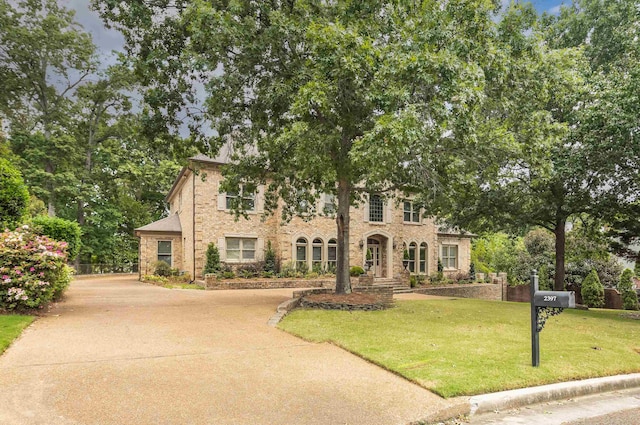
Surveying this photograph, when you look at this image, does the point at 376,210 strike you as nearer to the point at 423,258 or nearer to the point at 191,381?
the point at 423,258

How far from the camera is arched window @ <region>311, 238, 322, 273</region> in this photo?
2239 cm

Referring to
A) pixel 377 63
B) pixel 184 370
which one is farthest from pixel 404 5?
pixel 184 370

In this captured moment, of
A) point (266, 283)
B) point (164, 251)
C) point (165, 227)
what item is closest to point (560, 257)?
point (266, 283)

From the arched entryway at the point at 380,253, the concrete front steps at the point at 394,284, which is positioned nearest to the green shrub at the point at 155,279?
the concrete front steps at the point at 394,284

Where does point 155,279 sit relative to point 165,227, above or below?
below

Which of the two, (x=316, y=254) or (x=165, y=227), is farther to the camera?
(x=165, y=227)

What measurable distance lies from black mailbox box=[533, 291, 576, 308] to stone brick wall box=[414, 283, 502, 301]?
16.2m

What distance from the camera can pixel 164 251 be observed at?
77.5 ft

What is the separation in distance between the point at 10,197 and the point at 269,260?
40.5 ft

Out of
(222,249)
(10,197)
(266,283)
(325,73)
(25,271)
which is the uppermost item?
Result: (325,73)

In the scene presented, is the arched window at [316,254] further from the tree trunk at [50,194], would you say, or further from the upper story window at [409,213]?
the tree trunk at [50,194]

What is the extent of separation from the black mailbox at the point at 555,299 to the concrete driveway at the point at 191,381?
2384 millimetres

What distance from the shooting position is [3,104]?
28578 mm

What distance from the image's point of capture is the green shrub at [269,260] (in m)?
21.1
